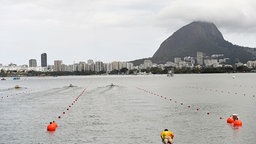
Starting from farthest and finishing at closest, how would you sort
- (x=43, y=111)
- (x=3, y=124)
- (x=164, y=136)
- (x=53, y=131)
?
(x=43, y=111) → (x=3, y=124) → (x=53, y=131) → (x=164, y=136)

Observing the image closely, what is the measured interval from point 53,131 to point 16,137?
13.6 ft

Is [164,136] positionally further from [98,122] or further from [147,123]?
[98,122]

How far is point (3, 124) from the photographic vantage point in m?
50.6

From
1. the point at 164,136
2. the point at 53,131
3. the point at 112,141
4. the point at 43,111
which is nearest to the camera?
the point at 164,136

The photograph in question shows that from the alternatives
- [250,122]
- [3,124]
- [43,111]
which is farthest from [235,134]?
[43,111]

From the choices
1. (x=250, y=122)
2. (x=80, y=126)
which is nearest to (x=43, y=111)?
(x=80, y=126)

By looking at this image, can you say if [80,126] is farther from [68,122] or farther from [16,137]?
[16,137]

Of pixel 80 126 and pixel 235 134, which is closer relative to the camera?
pixel 235 134

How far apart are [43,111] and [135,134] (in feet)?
90.6

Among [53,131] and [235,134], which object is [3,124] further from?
[235,134]

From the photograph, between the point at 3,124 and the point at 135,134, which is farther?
the point at 3,124

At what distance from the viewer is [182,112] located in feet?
193

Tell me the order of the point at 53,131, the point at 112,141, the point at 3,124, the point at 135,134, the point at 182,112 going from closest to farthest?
the point at 112,141 → the point at 135,134 → the point at 53,131 → the point at 3,124 → the point at 182,112

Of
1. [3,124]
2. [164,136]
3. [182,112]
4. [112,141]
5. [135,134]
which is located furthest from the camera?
[182,112]
